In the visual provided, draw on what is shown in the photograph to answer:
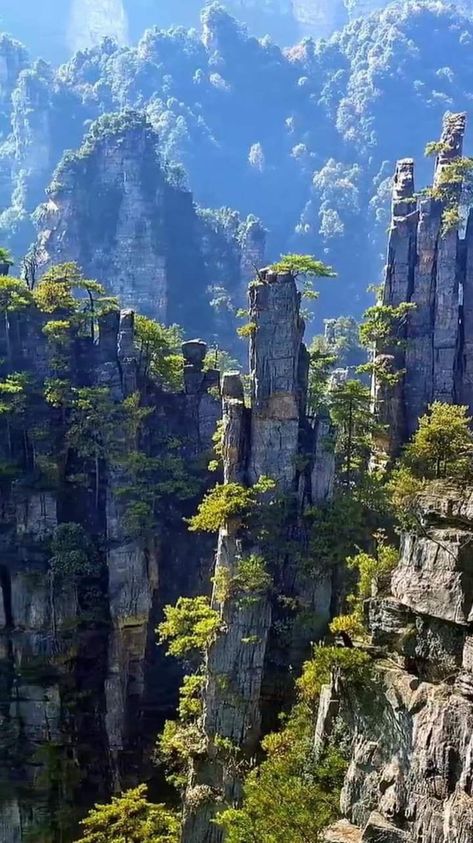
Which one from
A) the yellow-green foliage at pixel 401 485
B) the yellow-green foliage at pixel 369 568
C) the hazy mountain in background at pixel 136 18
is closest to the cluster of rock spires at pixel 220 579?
the yellow-green foliage at pixel 369 568

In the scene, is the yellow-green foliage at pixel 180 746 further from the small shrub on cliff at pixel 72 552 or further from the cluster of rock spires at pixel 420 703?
the cluster of rock spires at pixel 420 703

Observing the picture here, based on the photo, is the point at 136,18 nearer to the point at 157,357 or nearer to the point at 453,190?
the point at 453,190

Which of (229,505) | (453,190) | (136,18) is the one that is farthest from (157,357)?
→ (136,18)

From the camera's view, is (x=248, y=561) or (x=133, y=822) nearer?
(x=133, y=822)

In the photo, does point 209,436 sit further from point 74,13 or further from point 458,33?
point 74,13

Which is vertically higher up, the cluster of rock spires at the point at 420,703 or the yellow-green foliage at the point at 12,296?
the yellow-green foliage at the point at 12,296

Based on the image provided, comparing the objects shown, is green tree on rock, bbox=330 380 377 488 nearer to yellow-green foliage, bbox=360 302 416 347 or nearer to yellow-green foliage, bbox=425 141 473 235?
yellow-green foliage, bbox=360 302 416 347

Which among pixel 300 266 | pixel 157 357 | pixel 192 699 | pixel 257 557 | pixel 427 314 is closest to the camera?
pixel 257 557
